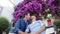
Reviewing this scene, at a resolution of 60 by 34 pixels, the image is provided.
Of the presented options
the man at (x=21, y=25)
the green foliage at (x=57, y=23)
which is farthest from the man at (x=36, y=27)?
the green foliage at (x=57, y=23)

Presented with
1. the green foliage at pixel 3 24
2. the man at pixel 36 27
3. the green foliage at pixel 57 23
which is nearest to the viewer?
the man at pixel 36 27

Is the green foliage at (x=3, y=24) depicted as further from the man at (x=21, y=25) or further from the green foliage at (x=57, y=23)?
the man at (x=21, y=25)

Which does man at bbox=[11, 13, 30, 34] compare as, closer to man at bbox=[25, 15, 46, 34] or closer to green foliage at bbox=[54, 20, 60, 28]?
man at bbox=[25, 15, 46, 34]

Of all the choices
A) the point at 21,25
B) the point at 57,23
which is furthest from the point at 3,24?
the point at 21,25

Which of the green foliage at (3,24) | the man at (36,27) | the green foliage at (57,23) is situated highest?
the green foliage at (3,24)

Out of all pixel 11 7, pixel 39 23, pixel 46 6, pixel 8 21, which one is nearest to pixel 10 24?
pixel 8 21

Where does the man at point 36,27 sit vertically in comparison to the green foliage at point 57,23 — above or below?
below

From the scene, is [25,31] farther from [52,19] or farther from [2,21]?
[2,21]

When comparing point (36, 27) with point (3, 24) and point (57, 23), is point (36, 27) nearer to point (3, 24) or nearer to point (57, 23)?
point (57, 23)

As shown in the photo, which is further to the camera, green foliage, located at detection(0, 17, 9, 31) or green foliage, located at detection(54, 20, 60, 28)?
green foliage, located at detection(0, 17, 9, 31)

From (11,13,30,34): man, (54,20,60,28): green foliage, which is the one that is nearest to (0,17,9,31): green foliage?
(54,20,60,28): green foliage

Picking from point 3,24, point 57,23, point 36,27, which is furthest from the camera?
point 3,24

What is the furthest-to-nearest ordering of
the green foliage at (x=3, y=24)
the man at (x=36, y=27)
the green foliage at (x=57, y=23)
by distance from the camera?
the green foliage at (x=3, y=24) < the green foliage at (x=57, y=23) < the man at (x=36, y=27)

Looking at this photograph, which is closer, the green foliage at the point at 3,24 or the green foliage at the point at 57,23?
the green foliage at the point at 57,23
